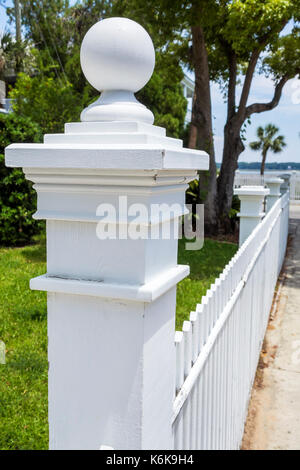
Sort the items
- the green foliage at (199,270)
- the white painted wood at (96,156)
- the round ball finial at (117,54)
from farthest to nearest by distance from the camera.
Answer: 1. the green foliage at (199,270)
2. the round ball finial at (117,54)
3. the white painted wood at (96,156)

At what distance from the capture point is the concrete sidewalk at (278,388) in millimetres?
3246

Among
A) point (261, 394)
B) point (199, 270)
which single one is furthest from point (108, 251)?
point (199, 270)

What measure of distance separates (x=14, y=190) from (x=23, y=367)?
5.21 meters

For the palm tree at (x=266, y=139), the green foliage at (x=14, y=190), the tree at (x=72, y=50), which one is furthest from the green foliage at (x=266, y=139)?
the green foliage at (x=14, y=190)

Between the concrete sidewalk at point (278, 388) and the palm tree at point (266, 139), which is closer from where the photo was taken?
the concrete sidewalk at point (278, 388)

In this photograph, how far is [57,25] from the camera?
21266 mm

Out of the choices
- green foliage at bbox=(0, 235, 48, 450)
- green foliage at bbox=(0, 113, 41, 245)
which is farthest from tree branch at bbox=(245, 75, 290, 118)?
green foliage at bbox=(0, 235, 48, 450)

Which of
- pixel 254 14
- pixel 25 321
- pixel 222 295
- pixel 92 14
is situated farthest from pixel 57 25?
A: pixel 222 295

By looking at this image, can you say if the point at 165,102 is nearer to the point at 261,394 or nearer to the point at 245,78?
the point at 245,78

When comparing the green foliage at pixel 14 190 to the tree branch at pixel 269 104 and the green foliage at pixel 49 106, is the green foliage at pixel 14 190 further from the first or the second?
the tree branch at pixel 269 104

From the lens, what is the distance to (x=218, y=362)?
2.18 m

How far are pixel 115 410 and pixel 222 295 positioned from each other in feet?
3.71

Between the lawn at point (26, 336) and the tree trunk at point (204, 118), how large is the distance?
251 cm

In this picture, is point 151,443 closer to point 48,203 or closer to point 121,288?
point 121,288
